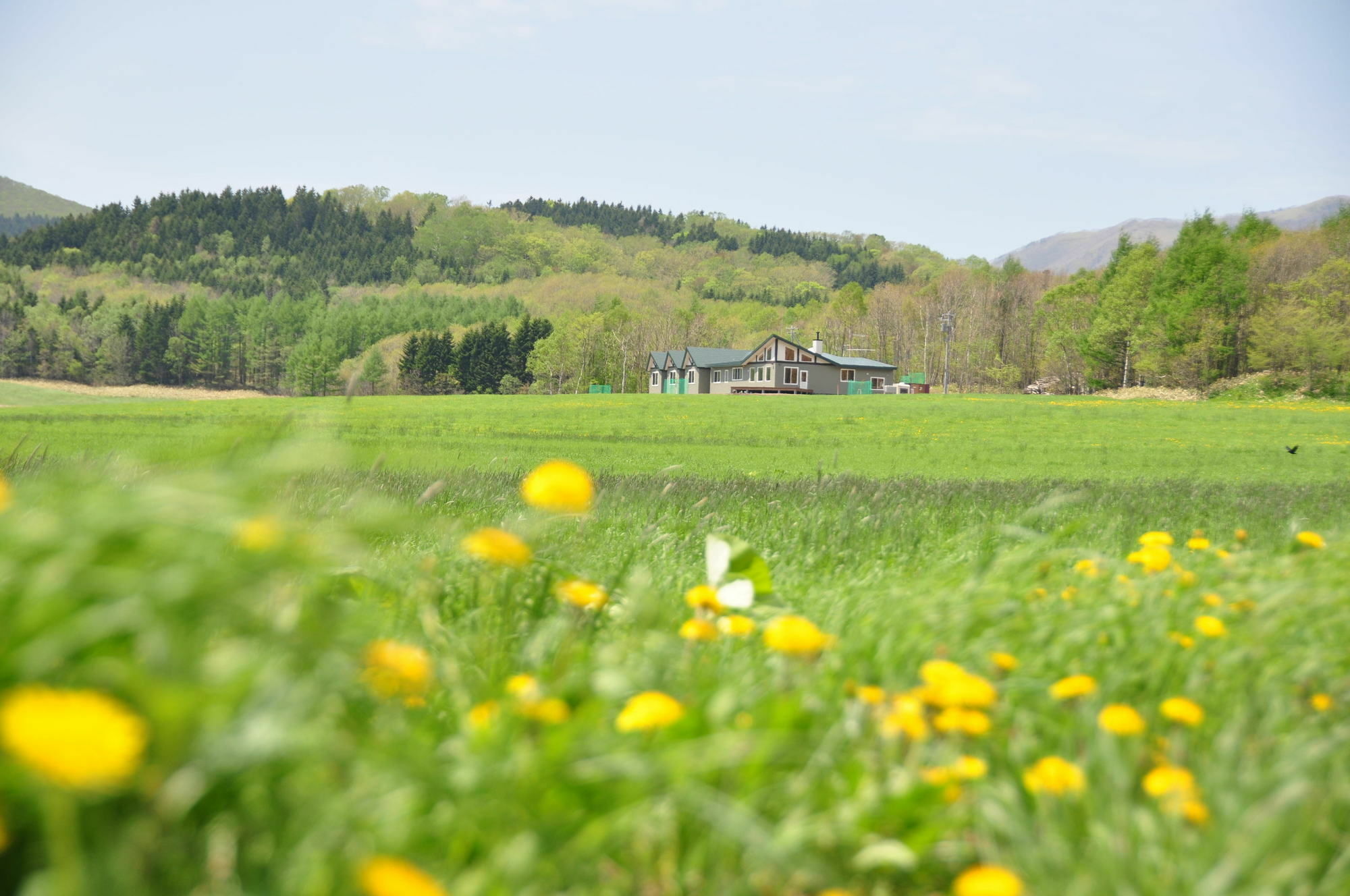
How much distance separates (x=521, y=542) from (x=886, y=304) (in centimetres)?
10598

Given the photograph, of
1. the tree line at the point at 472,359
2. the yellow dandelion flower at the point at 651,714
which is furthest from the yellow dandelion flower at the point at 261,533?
the tree line at the point at 472,359

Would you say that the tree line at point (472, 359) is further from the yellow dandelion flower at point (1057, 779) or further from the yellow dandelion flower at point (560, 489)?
the yellow dandelion flower at point (1057, 779)

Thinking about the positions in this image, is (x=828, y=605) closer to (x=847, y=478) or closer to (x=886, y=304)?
(x=847, y=478)

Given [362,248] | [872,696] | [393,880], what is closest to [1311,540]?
[872,696]

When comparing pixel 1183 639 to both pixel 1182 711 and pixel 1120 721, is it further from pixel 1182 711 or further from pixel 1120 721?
pixel 1120 721

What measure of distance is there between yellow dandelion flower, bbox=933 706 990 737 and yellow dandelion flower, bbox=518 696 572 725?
63 cm

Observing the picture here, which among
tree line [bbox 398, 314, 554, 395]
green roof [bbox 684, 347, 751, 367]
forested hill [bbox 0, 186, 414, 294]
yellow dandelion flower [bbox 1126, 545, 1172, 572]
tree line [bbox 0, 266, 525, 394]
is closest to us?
yellow dandelion flower [bbox 1126, 545, 1172, 572]

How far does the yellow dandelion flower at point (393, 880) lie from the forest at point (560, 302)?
1.47 meters

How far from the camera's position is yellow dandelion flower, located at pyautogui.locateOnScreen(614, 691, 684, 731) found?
132 cm

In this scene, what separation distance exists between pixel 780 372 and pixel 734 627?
76887mm

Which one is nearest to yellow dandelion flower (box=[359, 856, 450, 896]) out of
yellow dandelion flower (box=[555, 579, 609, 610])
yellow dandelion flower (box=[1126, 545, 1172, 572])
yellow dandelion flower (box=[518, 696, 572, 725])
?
yellow dandelion flower (box=[518, 696, 572, 725])

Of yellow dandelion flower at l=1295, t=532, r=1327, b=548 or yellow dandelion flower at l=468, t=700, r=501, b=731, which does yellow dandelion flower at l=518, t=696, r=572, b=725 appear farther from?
yellow dandelion flower at l=1295, t=532, r=1327, b=548

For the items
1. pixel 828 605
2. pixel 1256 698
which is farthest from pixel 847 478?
pixel 1256 698

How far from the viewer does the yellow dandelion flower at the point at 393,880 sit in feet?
2.66
